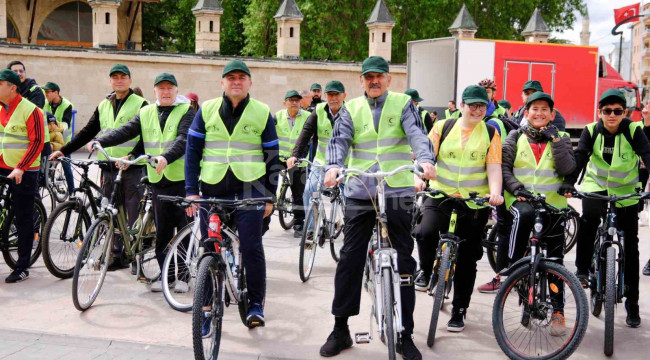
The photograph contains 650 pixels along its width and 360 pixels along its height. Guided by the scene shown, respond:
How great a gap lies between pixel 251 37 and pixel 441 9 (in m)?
9.35

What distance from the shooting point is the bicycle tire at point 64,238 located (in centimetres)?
675

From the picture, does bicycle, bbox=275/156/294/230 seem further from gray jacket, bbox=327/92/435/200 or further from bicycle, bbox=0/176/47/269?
gray jacket, bbox=327/92/435/200

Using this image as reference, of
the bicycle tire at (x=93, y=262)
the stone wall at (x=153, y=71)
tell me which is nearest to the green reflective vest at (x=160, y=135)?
the bicycle tire at (x=93, y=262)

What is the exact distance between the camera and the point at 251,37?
122ft

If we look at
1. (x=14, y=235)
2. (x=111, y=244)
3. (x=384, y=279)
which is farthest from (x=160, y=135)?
(x=384, y=279)

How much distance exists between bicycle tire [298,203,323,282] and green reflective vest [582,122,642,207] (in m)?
2.62

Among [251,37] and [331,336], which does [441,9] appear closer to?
[251,37]

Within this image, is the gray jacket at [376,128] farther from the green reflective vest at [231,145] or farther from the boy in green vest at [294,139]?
the boy in green vest at [294,139]

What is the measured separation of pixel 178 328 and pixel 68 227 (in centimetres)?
193

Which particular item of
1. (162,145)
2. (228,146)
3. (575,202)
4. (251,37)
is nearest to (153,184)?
(162,145)

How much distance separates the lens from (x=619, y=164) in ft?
19.3

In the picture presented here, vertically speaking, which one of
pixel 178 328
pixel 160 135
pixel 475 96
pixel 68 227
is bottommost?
pixel 178 328

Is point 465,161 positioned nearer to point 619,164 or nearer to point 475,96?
point 475,96

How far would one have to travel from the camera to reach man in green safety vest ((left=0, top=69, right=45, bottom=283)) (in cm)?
699
